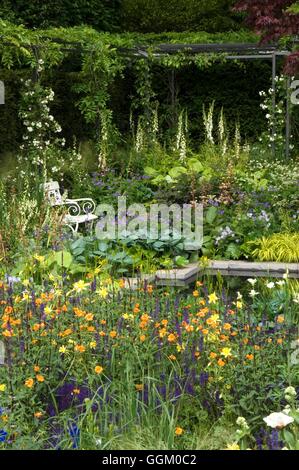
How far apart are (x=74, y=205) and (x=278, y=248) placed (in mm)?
2772

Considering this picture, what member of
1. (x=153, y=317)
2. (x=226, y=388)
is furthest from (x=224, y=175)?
(x=226, y=388)

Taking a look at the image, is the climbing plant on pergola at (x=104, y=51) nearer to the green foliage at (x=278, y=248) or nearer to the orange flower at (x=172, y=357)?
the green foliage at (x=278, y=248)

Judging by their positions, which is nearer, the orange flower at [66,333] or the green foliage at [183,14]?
the orange flower at [66,333]

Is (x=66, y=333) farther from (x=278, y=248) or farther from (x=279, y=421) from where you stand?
(x=278, y=248)

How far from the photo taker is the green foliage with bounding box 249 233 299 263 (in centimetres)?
739

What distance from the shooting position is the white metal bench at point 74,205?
850cm

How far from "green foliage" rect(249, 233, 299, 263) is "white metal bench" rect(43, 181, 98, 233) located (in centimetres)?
176

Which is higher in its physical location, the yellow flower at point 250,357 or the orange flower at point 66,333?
the orange flower at point 66,333

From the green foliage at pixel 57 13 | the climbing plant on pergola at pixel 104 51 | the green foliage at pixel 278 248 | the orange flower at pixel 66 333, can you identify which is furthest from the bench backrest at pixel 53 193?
the green foliage at pixel 57 13

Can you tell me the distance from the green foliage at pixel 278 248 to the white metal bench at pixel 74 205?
1755 millimetres

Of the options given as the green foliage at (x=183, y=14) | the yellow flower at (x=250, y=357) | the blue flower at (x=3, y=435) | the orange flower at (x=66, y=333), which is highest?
the green foliage at (x=183, y=14)

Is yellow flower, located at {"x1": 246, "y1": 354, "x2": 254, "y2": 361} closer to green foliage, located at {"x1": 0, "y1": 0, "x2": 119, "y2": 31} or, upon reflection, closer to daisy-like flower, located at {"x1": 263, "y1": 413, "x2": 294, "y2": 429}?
daisy-like flower, located at {"x1": 263, "y1": 413, "x2": 294, "y2": 429}

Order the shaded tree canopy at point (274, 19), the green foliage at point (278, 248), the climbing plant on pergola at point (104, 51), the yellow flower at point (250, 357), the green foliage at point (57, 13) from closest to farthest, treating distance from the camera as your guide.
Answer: the yellow flower at point (250, 357) → the green foliage at point (278, 248) → the shaded tree canopy at point (274, 19) → the climbing plant on pergola at point (104, 51) → the green foliage at point (57, 13)

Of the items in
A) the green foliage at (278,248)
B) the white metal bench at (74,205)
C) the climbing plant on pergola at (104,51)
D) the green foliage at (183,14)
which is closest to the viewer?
the green foliage at (278,248)
